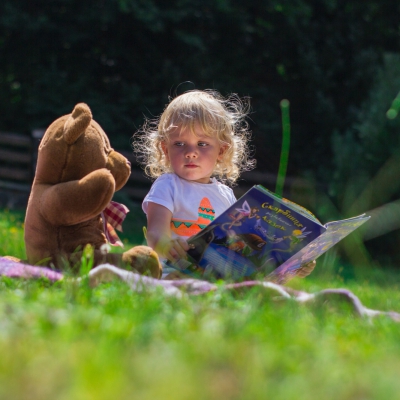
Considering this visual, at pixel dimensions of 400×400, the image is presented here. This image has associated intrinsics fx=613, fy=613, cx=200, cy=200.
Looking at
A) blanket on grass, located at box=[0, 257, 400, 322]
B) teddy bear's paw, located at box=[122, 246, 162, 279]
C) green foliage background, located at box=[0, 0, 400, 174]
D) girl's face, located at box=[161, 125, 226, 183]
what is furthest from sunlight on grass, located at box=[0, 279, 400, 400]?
green foliage background, located at box=[0, 0, 400, 174]

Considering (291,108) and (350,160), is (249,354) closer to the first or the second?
(350,160)

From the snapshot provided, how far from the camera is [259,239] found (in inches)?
106

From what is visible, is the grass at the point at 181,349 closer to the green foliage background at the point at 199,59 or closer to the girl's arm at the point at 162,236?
the girl's arm at the point at 162,236

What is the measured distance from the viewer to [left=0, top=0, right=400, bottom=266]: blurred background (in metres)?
9.94

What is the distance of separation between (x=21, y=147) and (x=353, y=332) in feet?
32.3

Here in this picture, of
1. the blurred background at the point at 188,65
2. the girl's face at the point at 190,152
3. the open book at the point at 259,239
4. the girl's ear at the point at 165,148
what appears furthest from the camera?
the blurred background at the point at 188,65

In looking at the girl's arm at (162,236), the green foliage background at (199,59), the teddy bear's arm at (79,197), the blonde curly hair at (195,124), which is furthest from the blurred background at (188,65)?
the teddy bear's arm at (79,197)

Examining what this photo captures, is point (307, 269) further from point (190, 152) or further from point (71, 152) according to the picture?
point (71, 152)

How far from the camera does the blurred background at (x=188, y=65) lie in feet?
32.6

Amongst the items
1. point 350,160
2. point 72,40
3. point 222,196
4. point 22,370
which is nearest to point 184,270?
point 222,196

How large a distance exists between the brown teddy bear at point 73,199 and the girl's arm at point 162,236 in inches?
5.0

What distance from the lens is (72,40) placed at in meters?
10.2

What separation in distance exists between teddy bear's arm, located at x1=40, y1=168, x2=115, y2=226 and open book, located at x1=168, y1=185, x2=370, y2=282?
0.45m

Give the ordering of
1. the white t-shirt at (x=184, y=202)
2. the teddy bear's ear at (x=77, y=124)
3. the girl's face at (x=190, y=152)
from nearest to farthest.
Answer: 1. the teddy bear's ear at (x=77, y=124)
2. the white t-shirt at (x=184, y=202)
3. the girl's face at (x=190, y=152)
